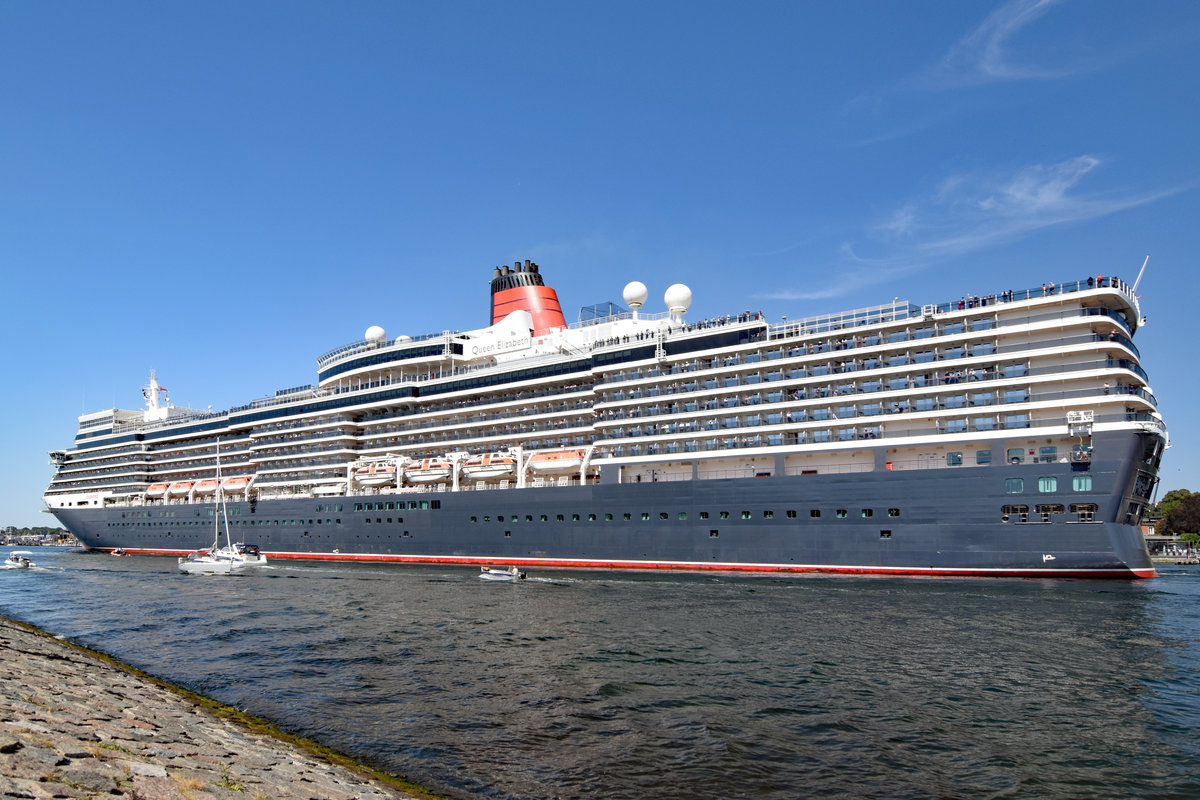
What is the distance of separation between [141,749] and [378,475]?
173ft

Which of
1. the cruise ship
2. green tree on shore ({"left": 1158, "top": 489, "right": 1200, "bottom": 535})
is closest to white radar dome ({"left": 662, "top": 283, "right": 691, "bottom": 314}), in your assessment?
the cruise ship

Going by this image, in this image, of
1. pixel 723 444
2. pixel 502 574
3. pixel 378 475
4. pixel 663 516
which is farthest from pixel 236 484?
pixel 723 444

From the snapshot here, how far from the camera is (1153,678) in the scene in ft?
62.7

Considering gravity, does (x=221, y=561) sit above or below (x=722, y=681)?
below

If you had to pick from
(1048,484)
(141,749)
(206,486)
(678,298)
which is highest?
(678,298)

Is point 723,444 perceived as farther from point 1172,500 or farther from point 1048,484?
point 1172,500

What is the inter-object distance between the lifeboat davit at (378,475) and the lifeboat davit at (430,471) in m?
2.14

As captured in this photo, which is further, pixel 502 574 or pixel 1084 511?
pixel 502 574

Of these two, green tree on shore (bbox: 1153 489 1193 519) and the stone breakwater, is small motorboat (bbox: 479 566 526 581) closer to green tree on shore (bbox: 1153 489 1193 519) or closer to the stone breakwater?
the stone breakwater

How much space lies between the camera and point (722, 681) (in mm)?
19172

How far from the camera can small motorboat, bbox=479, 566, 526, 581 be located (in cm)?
4262

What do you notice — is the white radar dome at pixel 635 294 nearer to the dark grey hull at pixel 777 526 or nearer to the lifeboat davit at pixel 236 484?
the dark grey hull at pixel 777 526

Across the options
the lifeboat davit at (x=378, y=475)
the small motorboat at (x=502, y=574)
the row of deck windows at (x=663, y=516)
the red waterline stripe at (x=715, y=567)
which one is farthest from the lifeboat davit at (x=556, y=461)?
the lifeboat davit at (x=378, y=475)

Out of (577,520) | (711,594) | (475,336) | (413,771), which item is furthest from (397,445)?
(413,771)
